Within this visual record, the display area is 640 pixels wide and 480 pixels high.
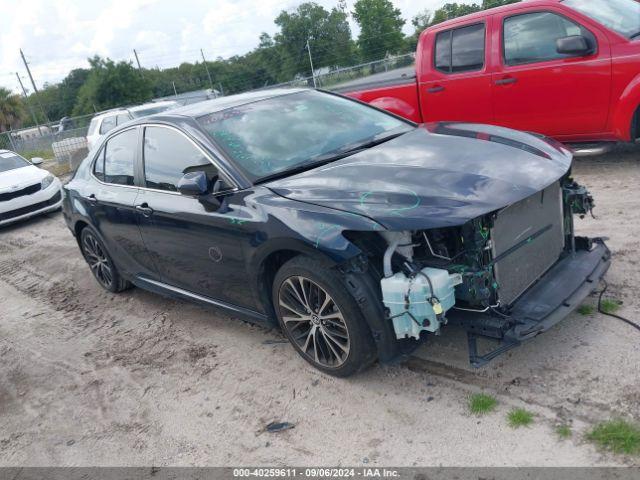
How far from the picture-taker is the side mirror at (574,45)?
624cm

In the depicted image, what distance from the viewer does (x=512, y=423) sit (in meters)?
2.96

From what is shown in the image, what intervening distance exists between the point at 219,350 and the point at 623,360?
8.85ft

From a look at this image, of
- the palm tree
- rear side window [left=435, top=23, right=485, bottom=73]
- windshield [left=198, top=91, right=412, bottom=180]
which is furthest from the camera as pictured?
the palm tree

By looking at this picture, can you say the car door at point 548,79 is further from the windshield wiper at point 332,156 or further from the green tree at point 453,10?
the green tree at point 453,10

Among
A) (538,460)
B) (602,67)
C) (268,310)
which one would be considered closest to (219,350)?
(268,310)

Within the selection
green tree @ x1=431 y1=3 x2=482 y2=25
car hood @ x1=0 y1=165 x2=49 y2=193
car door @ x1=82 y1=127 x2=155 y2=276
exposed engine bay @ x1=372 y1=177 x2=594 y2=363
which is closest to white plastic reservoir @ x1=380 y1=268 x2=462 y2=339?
exposed engine bay @ x1=372 y1=177 x2=594 y2=363

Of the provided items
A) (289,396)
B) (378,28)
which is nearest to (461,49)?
(289,396)

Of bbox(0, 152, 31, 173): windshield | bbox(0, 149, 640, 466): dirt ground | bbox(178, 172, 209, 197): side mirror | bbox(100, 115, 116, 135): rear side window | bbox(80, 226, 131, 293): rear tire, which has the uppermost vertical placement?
bbox(178, 172, 209, 197): side mirror

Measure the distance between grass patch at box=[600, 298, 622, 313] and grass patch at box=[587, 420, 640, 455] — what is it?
3.66 ft

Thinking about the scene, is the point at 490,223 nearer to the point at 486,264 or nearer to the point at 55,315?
the point at 486,264

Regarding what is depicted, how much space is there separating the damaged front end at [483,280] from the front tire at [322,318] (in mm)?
250

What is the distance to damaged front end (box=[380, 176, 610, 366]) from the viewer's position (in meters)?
3.08

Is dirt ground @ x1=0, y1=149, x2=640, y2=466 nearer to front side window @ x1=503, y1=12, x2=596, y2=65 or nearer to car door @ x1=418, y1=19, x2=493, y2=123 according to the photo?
front side window @ x1=503, y1=12, x2=596, y2=65

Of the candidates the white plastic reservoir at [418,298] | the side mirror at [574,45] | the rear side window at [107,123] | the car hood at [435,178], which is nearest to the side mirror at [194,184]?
the car hood at [435,178]
